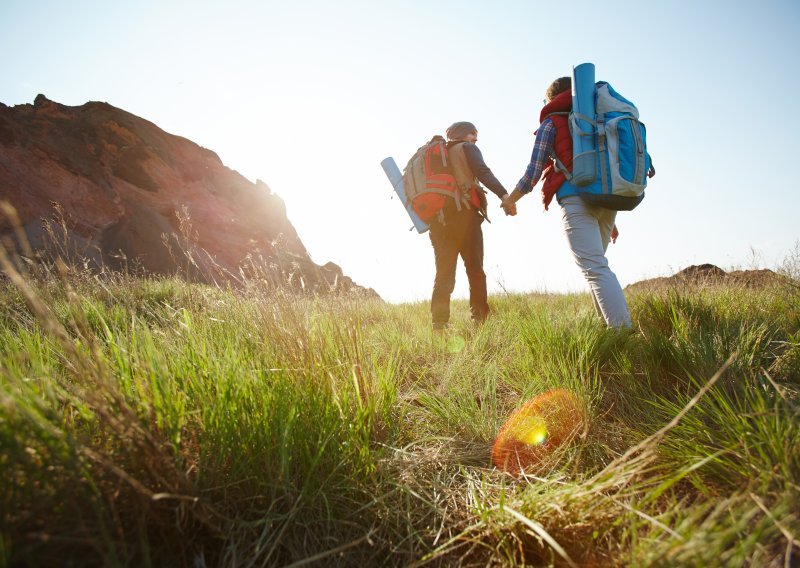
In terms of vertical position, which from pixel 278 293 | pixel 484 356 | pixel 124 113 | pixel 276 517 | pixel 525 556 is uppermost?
pixel 124 113

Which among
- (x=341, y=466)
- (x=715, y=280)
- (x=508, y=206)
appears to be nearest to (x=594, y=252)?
(x=508, y=206)

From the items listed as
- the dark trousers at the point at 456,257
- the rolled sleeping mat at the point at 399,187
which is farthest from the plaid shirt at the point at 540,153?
the rolled sleeping mat at the point at 399,187

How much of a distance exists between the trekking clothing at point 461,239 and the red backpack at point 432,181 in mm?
86

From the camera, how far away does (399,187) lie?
466 centimetres

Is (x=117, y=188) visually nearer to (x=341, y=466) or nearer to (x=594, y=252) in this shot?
(x=594, y=252)

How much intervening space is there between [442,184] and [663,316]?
2.30 meters

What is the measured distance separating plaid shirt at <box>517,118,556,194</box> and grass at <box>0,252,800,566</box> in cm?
164

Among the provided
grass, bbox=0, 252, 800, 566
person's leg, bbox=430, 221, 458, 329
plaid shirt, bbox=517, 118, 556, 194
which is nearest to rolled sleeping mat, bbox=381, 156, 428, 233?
person's leg, bbox=430, 221, 458, 329

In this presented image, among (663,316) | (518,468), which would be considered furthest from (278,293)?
(663,316)

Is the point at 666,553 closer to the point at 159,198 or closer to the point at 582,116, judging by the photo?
the point at 582,116

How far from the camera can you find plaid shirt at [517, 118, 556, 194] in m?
2.74

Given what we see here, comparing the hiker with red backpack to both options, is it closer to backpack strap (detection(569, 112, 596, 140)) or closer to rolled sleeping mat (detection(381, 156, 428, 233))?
rolled sleeping mat (detection(381, 156, 428, 233))

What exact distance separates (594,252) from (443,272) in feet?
5.45

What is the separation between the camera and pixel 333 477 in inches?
41.8
